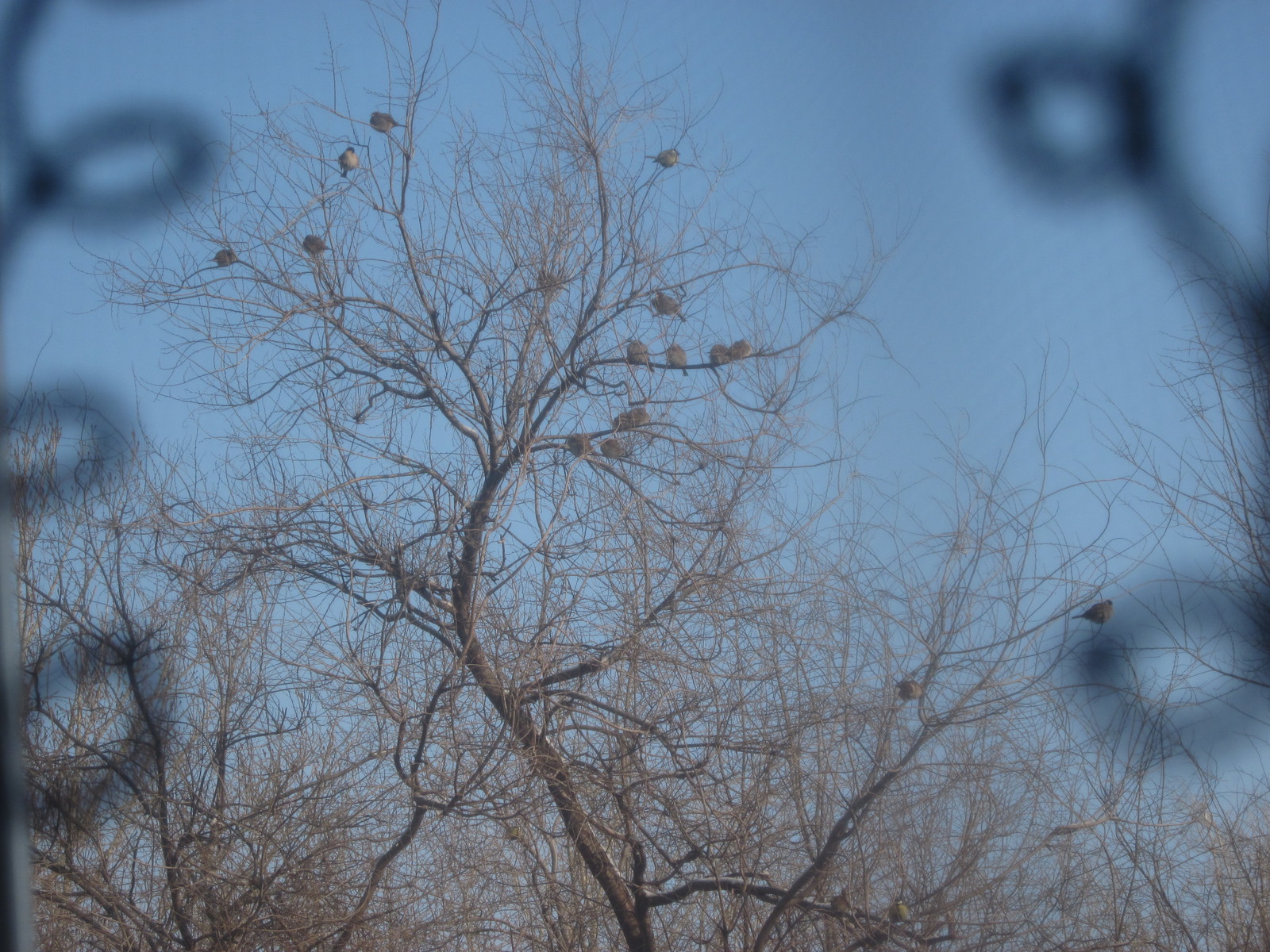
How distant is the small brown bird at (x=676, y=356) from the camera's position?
4.62 meters

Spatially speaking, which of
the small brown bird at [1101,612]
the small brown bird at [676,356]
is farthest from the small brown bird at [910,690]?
the small brown bird at [676,356]

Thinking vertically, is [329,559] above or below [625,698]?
above

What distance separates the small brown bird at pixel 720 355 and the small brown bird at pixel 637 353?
304 mm

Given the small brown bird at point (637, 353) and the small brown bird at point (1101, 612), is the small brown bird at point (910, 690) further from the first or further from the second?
the small brown bird at point (637, 353)

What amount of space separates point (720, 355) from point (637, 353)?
0.38 metres

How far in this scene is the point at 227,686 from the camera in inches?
191

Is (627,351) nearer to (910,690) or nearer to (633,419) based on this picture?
(633,419)

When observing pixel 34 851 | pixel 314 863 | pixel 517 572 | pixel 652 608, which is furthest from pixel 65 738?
pixel 652 608

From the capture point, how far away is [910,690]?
390 centimetres

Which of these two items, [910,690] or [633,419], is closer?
[910,690]

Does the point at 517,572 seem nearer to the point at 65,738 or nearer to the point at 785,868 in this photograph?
the point at 785,868

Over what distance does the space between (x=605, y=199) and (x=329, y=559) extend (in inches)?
81.9

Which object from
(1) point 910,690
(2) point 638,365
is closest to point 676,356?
(2) point 638,365

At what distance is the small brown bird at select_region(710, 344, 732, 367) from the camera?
4.55m
